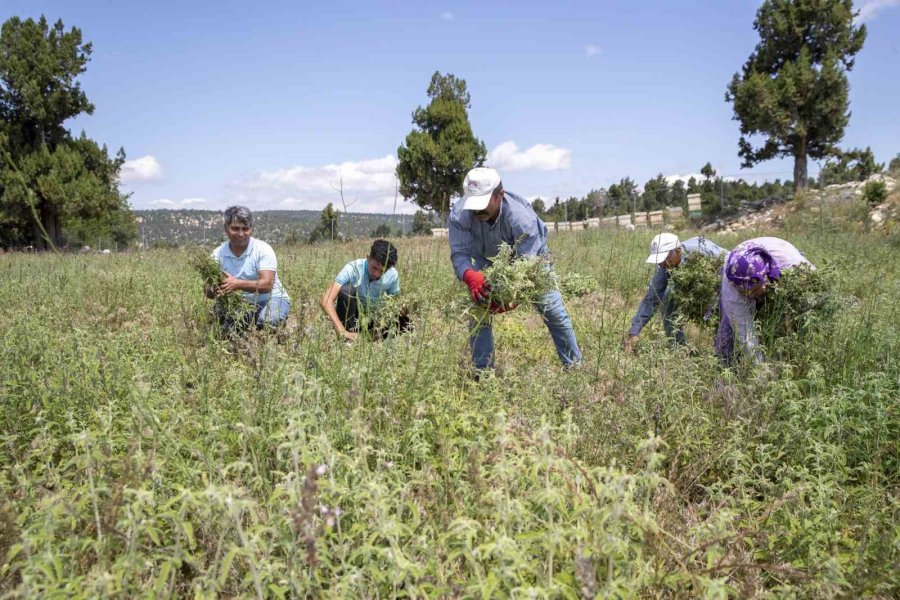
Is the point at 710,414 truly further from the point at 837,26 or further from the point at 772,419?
the point at 837,26

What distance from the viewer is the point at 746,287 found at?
3.45 metres

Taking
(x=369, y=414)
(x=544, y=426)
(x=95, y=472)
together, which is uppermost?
(x=544, y=426)

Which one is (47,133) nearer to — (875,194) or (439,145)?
(439,145)

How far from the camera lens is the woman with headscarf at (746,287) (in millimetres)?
3426

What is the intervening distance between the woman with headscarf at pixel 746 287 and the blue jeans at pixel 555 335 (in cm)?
98

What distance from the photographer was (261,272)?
4.66 meters

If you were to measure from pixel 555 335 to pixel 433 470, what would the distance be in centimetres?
202

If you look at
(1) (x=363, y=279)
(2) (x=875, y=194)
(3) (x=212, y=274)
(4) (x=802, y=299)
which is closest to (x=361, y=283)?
(1) (x=363, y=279)

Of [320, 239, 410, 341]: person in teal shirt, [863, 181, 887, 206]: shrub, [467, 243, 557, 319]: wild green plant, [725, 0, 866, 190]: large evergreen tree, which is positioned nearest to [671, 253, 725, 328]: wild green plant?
[467, 243, 557, 319]: wild green plant

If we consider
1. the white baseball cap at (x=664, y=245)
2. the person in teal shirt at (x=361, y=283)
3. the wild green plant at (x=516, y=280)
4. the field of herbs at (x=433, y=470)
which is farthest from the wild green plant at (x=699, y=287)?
the person in teal shirt at (x=361, y=283)

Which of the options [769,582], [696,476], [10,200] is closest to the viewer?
[769,582]

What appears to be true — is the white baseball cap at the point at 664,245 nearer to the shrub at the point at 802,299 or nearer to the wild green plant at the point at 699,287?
the wild green plant at the point at 699,287

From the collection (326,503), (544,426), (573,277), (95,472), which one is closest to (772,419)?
(573,277)

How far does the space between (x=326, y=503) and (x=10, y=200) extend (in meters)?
25.2
